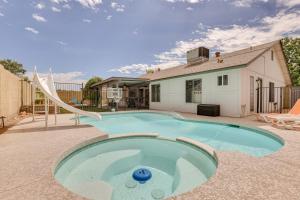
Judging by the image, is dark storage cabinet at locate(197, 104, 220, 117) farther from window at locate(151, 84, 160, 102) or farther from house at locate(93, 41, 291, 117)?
window at locate(151, 84, 160, 102)

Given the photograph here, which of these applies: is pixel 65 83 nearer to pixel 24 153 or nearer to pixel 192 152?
pixel 24 153

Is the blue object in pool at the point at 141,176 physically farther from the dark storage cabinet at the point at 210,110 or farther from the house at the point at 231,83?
the house at the point at 231,83

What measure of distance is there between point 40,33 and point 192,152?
1461 cm

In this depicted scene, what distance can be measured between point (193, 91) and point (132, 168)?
29.5 feet

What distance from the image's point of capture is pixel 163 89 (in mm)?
14234

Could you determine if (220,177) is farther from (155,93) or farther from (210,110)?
(155,93)

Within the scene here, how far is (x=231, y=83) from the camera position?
9.35 m

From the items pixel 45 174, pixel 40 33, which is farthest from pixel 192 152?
pixel 40 33

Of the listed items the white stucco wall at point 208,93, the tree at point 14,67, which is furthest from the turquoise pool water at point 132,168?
the tree at point 14,67

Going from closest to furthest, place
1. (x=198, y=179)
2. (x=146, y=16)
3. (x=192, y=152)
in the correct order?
(x=198, y=179)
(x=192, y=152)
(x=146, y=16)

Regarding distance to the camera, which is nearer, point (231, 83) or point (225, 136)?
point (225, 136)

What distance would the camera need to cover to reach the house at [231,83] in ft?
30.3

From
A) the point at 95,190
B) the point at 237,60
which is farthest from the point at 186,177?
the point at 237,60

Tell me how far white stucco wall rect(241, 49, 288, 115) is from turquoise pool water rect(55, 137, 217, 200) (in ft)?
22.4
